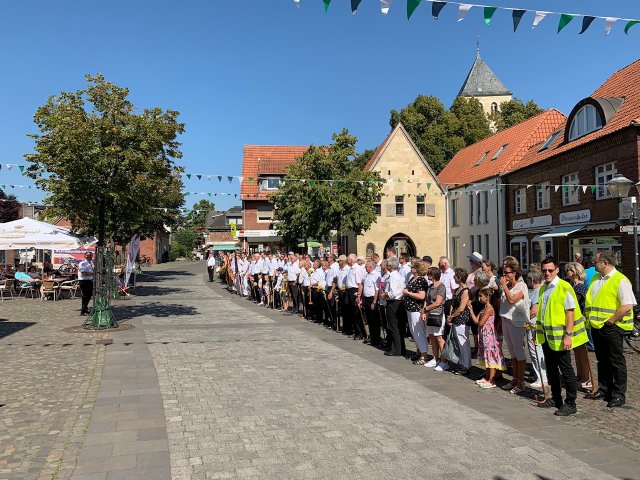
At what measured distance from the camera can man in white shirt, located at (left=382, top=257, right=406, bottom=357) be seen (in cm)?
1034

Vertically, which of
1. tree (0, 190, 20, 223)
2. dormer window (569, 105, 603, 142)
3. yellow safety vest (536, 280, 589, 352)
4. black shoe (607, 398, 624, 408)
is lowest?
black shoe (607, 398, 624, 408)

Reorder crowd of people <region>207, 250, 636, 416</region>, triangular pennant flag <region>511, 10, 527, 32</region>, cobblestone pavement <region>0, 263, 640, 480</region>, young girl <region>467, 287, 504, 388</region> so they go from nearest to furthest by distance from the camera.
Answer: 1. cobblestone pavement <region>0, 263, 640, 480</region>
2. crowd of people <region>207, 250, 636, 416</region>
3. young girl <region>467, 287, 504, 388</region>
4. triangular pennant flag <region>511, 10, 527, 32</region>

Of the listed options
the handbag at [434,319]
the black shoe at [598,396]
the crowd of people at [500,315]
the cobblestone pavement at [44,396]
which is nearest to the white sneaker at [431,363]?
the crowd of people at [500,315]

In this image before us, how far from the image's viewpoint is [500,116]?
5425 centimetres

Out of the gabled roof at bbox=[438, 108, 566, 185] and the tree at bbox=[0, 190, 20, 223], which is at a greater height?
the gabled roof at bbox=[438, 108, 566, 185]

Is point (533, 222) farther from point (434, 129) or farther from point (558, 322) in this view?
point (558, 322)

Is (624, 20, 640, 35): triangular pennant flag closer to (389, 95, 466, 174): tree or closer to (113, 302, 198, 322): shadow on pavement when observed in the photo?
(113, 302, 198, 322): shadow on pavement

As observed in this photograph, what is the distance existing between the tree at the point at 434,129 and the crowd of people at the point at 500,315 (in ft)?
121

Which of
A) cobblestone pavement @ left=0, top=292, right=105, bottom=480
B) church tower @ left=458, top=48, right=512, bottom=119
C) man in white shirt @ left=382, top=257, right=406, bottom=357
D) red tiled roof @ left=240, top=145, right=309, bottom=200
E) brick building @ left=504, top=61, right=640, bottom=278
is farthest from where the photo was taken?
church tower @ left=458, top=48, right=512, bottom=119

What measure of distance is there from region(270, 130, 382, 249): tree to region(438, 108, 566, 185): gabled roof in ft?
26.7

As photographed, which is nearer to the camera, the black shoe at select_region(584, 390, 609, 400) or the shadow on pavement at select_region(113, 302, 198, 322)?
the black shoe at select_region(584, 390, 609, 400)

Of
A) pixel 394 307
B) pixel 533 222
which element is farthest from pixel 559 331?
pixel 533 222

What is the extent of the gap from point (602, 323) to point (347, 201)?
22943 millimetres

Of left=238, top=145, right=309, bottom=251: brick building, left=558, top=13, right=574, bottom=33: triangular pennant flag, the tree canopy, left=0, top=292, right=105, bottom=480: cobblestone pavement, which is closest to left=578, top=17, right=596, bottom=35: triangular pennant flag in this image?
left=558, top=13, right=574, bottom=33: triangular pennant flag
